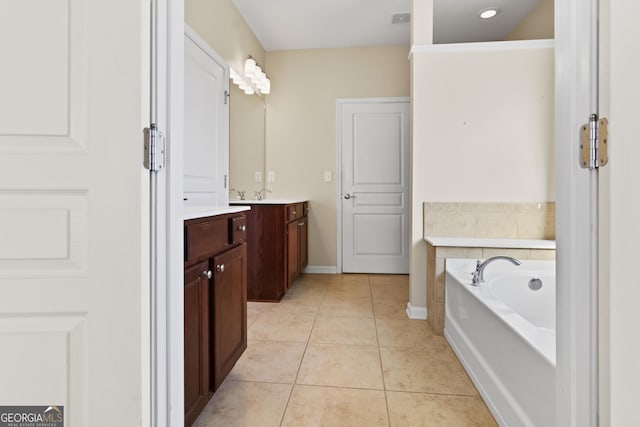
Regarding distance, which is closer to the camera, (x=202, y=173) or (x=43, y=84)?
(x=43, y=84)

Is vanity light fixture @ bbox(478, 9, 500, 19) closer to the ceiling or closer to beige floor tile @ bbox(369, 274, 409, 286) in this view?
the ceiling

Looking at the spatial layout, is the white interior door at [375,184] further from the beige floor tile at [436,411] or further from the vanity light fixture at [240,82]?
the beige floor tile at [436,411]

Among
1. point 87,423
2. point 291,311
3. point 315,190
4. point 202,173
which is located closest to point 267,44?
point 315,190

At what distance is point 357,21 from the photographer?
11.1 ft

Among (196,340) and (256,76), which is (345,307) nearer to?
→ (196,340)

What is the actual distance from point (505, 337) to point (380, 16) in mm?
3105

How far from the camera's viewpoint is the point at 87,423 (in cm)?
65

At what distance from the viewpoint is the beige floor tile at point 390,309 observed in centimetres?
261

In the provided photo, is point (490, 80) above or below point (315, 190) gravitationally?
above

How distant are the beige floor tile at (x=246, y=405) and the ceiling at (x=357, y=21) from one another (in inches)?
120

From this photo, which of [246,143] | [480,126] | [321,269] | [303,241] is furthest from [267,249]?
[480,126]

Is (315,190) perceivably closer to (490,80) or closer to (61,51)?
(490,80)

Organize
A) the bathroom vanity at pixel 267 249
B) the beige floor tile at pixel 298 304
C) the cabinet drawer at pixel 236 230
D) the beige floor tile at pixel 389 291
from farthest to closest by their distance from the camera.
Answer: the beige floor tile at pixel 389 291
the bathroom vanity at pixel 267 249
the beige floor tile at pixel 298 304
the cabinet drawer at pixel 236 230

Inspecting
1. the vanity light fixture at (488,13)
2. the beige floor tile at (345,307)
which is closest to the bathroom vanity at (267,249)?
the beige floor tile at (345,307)
